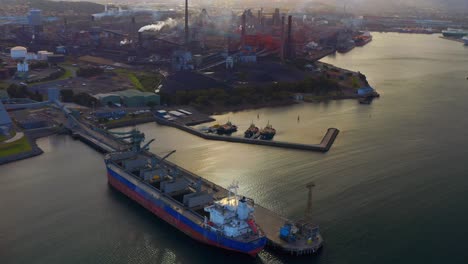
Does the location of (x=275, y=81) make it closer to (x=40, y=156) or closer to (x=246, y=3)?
(x=40, y=156)

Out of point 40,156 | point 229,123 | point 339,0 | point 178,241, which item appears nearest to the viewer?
point 178,241

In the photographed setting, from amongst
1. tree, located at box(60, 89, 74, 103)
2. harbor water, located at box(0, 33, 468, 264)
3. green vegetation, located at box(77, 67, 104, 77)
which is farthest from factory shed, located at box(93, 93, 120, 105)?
green vegetation, located at box(77, 67, 104, 77)

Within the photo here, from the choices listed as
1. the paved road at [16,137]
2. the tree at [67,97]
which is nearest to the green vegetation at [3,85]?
the tree at [67,97]

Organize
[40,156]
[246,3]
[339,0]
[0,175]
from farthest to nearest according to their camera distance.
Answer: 1. [339,0]
2. [246,3]
3. [40,156]
4. [0,175]

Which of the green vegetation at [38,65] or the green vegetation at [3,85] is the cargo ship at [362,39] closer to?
the green vegetation at [38,65]

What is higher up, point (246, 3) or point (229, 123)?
point (246, 3)

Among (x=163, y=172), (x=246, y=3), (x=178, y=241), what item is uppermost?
(x=246, y=3)

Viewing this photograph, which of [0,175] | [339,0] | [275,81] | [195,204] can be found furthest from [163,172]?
[339,0]

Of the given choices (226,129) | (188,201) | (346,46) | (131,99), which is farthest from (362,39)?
(188,201)
